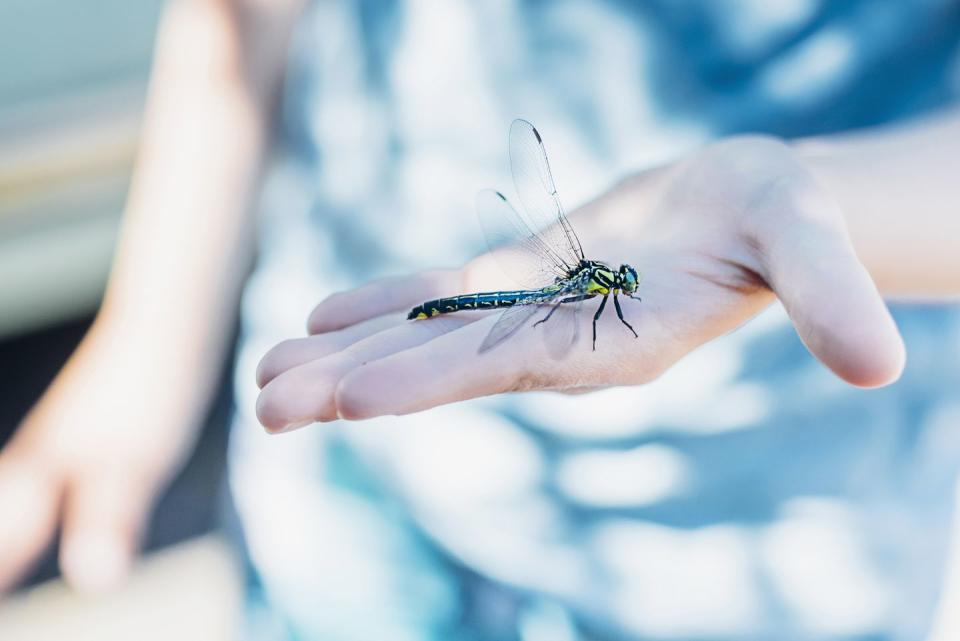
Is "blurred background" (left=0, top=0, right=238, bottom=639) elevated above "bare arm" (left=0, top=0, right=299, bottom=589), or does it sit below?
above

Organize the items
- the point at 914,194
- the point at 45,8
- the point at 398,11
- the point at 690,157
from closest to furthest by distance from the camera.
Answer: the point at 914,194, the point at 690,157, the point at 398,11, the point at 45,8

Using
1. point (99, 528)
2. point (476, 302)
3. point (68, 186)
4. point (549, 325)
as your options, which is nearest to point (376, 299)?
point (476, 302)

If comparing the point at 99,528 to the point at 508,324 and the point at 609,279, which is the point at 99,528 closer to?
the point at 508,324

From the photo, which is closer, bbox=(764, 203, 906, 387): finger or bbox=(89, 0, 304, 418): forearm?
bbox=(764, 203, 906, 387): finger

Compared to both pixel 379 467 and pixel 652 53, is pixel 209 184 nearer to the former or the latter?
pixel 379 467

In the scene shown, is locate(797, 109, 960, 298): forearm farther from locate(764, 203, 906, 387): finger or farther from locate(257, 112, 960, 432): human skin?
locate(764, 203, 906, 387): finger

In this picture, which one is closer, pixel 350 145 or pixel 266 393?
pixel 266 393

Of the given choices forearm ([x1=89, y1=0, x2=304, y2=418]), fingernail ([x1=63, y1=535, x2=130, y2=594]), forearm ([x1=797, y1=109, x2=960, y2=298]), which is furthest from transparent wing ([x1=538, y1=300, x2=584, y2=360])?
fingernail ([x1=63, y1=535, x2=130, y2=594])

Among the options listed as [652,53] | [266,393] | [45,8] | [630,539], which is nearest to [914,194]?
[652,53]
